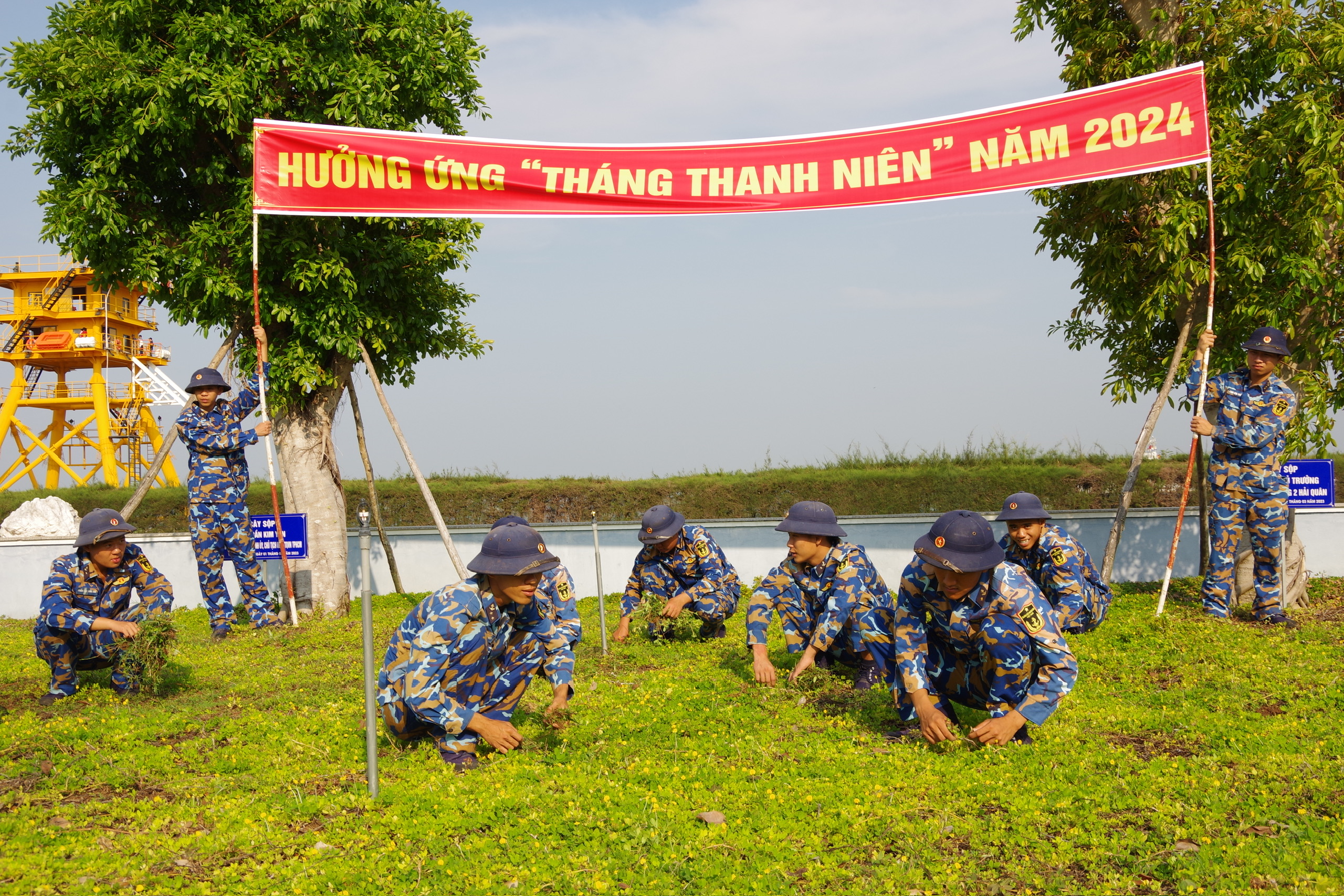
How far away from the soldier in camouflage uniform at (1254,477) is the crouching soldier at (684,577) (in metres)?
5.15

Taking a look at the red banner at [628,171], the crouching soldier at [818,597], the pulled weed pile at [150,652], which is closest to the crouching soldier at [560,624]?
the crouching soldier at [818,597]

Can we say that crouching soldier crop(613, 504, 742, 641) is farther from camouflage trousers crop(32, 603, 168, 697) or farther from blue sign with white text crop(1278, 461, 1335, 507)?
blue sign with white text crop(1278, 461, 1335, 507)

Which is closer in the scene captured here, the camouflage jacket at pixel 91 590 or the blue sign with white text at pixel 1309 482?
the camouflage jacket at pixel 91 590

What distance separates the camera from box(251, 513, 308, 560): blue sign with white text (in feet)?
38.9

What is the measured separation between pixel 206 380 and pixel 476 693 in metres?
7.36

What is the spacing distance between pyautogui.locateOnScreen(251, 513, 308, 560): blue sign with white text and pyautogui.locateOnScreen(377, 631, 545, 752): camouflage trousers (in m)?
6.56

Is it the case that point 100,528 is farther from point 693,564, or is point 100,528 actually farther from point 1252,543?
point 1252,543

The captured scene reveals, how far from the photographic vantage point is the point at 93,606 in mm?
8023

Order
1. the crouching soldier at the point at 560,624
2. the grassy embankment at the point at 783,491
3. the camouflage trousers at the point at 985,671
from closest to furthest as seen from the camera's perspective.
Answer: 1. the camouflage trousers at the point at 985,671
2. the crouching soldier at the point at 560,624
3. the grassy embankment at the point at 783,491

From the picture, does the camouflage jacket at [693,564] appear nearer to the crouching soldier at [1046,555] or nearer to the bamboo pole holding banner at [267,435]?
the crouching soldier at [1046,555]

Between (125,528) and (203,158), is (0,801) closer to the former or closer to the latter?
(125,528)

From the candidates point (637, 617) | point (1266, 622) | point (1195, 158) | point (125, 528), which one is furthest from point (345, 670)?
point (1195, 158)

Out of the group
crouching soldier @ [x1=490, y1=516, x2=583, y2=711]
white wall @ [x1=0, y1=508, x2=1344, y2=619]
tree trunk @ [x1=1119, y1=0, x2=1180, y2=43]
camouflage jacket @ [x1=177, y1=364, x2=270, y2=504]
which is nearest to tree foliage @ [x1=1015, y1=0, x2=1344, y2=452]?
tree trunk @ [x1=1119, y1=0, x2=1180, y2=43]

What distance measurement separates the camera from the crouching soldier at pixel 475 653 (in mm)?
5562
